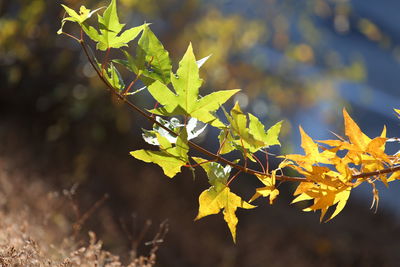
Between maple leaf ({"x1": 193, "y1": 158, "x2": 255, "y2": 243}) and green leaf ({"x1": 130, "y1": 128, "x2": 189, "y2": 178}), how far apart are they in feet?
0.06

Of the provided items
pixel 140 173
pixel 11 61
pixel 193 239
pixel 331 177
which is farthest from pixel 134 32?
pixel 11 61

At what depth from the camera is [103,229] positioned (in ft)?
5.42

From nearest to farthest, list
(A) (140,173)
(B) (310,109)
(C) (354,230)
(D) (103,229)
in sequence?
(D) (103,229) < (A) (140,173) < (C) (354,230) < (B) (310,109)

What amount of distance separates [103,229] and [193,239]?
1.10 ft

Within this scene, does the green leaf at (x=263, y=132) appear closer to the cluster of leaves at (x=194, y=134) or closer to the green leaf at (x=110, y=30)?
the cluster of leaves at (x=194, y=134)

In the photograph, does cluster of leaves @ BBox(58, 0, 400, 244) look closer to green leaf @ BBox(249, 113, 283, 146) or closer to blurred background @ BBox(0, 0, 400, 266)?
green leaf @ BBox(249, 113, 283, 146)

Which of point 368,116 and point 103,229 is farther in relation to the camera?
point 368,116

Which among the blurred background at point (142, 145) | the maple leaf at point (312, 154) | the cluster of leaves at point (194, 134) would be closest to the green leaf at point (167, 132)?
the cluster of leaves at point (194, 134)

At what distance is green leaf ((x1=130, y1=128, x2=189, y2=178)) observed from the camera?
48 centimetres

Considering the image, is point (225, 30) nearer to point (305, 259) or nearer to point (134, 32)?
point (305, 259)

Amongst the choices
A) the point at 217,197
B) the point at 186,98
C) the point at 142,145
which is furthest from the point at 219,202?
the point at 142,145

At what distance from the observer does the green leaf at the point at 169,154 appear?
480 millimetres

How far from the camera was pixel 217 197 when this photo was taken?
20.0 inches

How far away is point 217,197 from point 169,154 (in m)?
0.07
